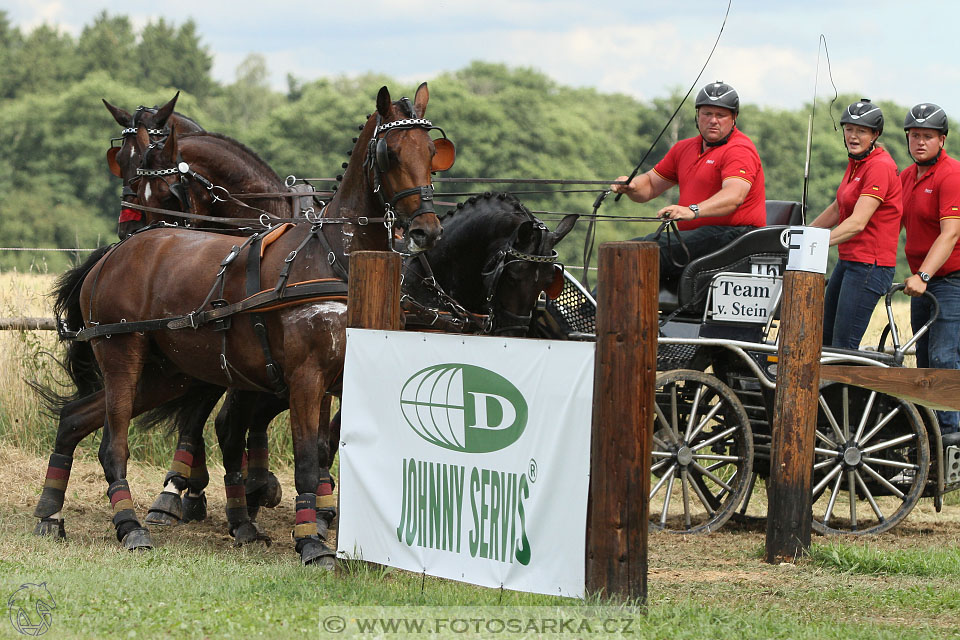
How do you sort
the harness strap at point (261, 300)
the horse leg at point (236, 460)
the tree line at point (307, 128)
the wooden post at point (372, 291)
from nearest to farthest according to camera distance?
the wooden post at point (372, 291), the harness strap at point (261, 300), the horse leg at point (236, 460), the tree line at point (307, 128)

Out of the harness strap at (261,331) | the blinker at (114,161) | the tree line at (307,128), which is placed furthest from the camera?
the tree line at (307,128)

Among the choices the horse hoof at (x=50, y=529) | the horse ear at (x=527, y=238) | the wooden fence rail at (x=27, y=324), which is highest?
the horse ear at (x=527, y=238)

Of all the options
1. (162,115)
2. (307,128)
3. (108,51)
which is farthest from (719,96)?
(108,51)

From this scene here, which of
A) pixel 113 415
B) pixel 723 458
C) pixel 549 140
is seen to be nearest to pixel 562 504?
pixel 723 458

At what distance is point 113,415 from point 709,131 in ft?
13.5

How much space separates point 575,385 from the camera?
13.5ft

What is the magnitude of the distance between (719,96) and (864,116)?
97 cm

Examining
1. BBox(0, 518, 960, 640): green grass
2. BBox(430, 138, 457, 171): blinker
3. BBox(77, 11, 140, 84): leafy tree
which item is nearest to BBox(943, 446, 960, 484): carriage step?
BBox(0, 518, 960, 640): green grass

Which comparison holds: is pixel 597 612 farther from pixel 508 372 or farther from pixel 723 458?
pixel 723 458

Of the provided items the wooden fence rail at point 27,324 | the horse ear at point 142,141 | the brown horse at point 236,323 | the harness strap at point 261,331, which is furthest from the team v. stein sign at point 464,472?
the wooden fence rail at point 27,324

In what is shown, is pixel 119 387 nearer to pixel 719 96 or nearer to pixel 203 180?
pixel 203 180

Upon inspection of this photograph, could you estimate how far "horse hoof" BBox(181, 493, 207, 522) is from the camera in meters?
7.51

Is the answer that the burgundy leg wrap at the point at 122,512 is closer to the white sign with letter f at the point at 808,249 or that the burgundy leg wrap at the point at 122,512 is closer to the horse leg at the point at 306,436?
the horse leg at the point at 306,436

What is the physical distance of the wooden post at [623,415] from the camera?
4031 mm
